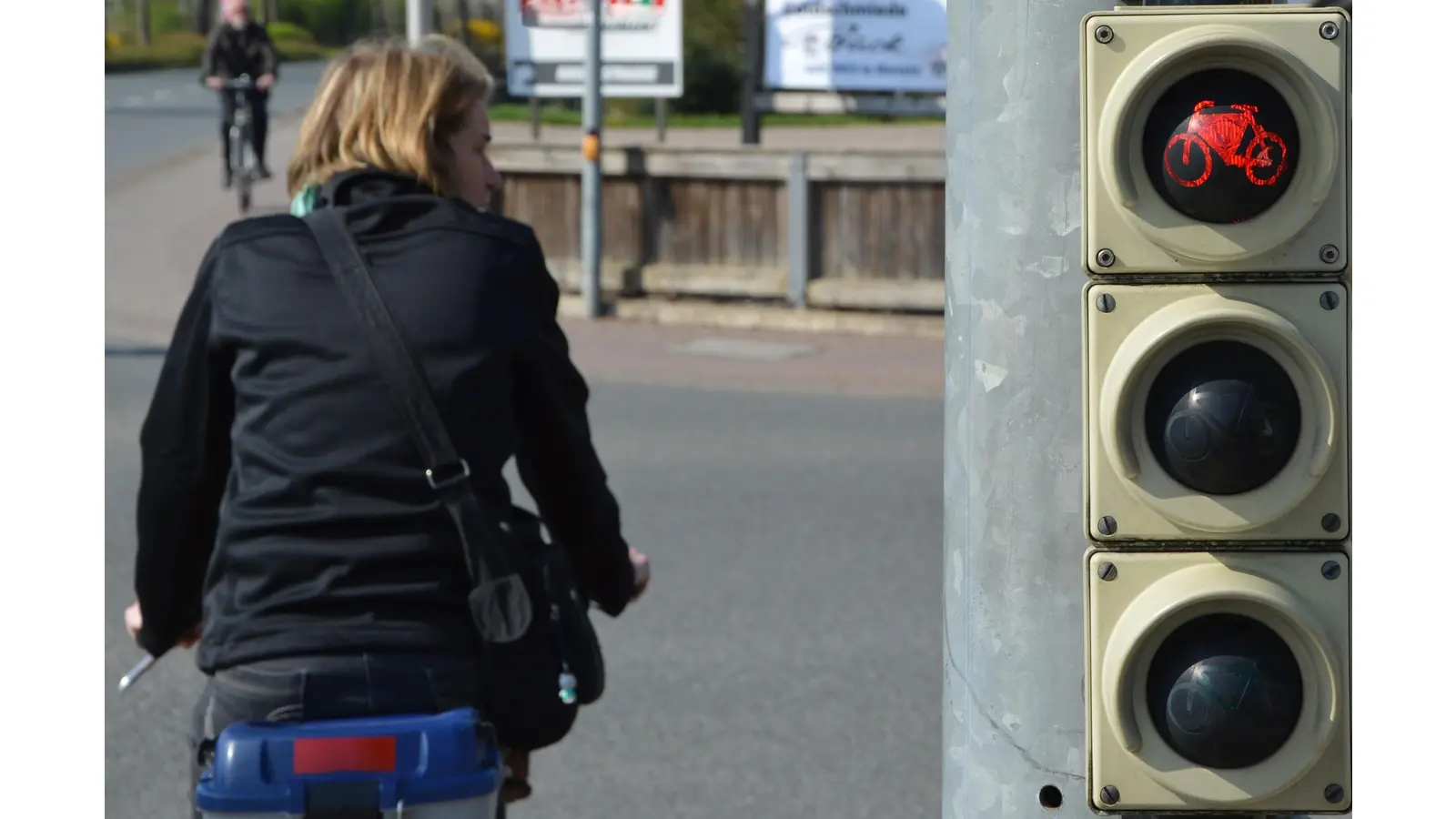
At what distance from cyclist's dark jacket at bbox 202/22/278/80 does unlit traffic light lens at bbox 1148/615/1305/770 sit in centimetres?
1771

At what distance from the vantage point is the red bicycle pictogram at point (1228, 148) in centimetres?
185

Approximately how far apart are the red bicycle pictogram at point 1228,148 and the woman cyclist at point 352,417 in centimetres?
104

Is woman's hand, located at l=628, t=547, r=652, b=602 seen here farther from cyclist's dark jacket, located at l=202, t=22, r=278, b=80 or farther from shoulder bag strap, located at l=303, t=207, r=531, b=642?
cyclist's dark jacket, located at l=202, t=22, r=278, b=80

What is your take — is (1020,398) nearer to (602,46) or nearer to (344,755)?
(344,755)

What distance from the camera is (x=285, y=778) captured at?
7.79 ft

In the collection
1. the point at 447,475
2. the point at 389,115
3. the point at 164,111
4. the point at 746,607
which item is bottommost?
the point at 746,607

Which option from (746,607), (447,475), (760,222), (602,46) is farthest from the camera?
(602,46)

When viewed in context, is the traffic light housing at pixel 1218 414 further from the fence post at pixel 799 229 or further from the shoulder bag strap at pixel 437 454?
the fence post at pixel 799 229

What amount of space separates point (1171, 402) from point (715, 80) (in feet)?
112

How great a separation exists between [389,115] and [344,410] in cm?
44

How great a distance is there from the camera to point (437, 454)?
254cm

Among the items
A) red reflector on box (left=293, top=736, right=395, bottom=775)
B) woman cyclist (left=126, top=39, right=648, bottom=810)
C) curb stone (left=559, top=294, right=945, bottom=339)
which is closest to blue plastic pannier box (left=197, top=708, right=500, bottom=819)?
red reflector on box (left=293, top=736, right=395, bottom=775)

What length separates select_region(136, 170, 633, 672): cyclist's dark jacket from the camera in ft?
8.37

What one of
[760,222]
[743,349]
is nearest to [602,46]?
[760,222]
